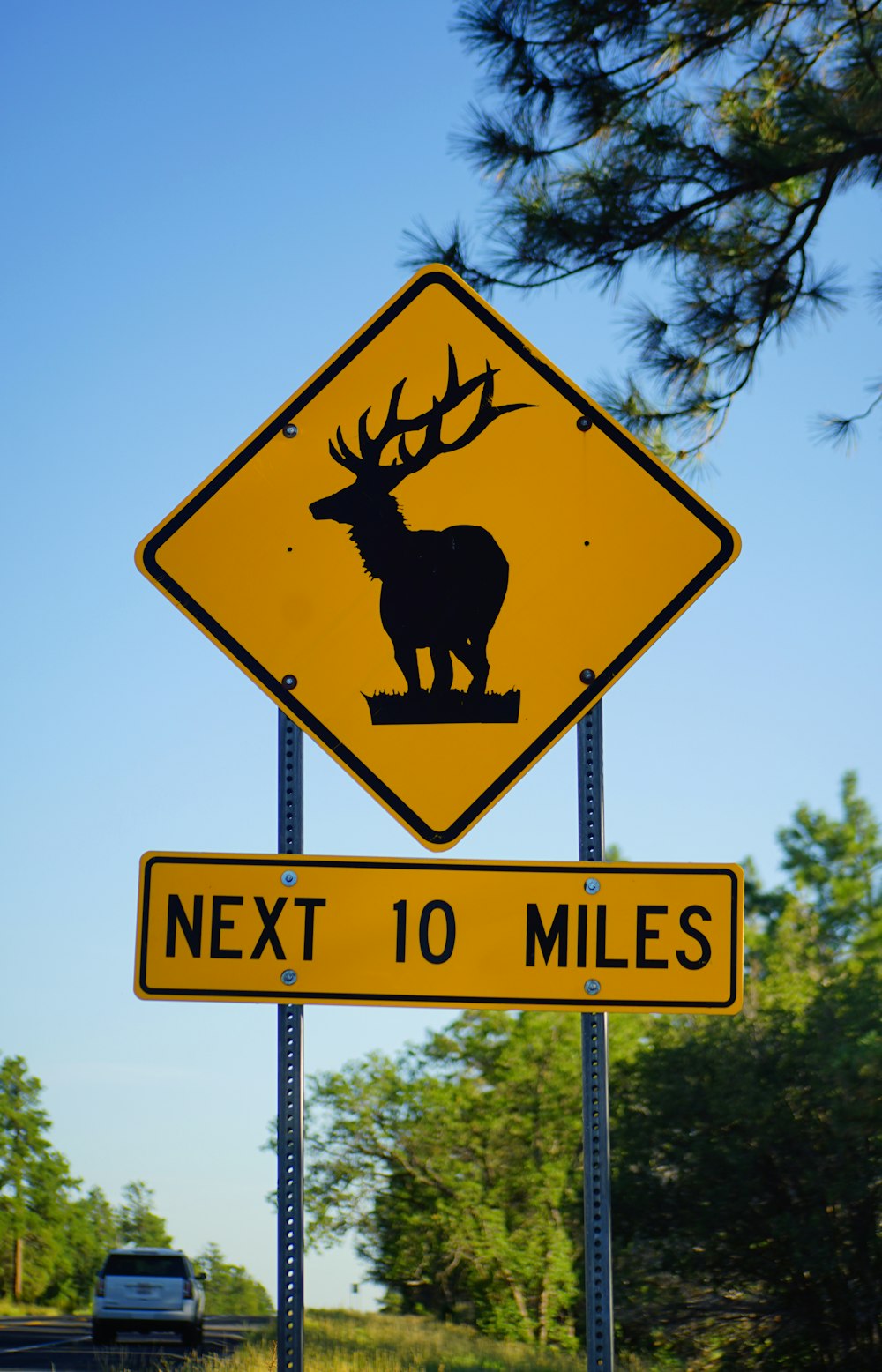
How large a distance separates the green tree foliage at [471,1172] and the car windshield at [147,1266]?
31.9 ft

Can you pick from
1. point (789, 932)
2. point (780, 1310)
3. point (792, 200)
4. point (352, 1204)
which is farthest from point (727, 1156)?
point (789, 932)

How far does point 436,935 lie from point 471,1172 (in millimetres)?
32214

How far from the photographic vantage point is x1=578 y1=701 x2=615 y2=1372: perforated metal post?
2.67 m

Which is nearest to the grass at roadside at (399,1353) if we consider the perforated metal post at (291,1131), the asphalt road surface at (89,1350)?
the asphalt road surface at (89,1350)

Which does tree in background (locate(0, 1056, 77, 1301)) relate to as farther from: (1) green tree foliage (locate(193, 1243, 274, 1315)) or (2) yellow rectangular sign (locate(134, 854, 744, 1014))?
(2) yellow rectangular sign (locate(134, 854, 744, 1014))

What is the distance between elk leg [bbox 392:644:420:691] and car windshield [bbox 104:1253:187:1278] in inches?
817

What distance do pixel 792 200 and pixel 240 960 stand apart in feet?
22.3

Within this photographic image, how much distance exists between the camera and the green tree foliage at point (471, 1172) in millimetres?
30953

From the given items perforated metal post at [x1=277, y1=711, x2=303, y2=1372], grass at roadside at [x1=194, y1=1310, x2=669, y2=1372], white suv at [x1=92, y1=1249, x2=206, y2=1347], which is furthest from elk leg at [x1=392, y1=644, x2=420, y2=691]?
white suv at [x1=92, y1=1249, x2=206, y2=1347]

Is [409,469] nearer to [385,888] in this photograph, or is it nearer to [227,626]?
[227,626]

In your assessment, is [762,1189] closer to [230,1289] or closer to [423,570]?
[423,570]

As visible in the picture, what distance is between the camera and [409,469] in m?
2.88

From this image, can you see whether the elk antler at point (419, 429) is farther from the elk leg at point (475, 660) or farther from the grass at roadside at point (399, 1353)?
the grass at roadside at point (399, 1353)

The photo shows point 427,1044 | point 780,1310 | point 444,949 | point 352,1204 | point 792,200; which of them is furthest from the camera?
point 427,1044
